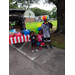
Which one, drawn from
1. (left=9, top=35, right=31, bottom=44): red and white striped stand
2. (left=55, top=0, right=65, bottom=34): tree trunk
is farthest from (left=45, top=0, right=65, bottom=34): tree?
(left=9, top=35, right=31, bottom=44): red and white striped stand

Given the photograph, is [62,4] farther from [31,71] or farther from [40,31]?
[31,71]

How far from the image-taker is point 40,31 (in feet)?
12.4

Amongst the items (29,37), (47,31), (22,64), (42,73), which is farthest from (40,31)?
(42,73)

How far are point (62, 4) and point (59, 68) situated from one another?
218 inches

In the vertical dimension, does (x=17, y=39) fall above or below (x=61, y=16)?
below

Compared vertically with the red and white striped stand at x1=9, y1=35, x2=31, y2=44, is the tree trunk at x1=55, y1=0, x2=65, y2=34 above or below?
above

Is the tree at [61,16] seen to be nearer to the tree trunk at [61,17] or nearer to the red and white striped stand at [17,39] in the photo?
the tree trunk at [61,17]

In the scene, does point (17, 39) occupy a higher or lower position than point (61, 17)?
lower

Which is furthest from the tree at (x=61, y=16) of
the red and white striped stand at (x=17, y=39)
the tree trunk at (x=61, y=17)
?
the red and white striped stand at (x=17, y=39)

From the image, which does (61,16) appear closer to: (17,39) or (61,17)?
(61,17)

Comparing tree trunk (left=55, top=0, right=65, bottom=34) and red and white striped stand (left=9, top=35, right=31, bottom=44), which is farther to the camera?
tree trunk (left=55, top=0, right=65, bottom=34)

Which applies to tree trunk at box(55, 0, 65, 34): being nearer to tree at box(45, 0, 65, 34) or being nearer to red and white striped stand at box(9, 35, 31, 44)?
tree at box(45, 0, 65, 34)

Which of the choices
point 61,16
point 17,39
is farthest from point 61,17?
point 17,39

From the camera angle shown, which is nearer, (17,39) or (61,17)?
(17,39)
